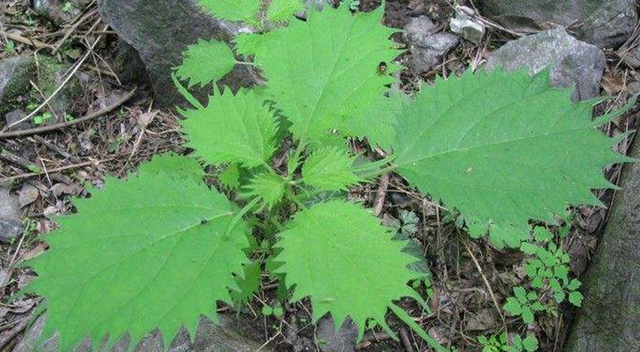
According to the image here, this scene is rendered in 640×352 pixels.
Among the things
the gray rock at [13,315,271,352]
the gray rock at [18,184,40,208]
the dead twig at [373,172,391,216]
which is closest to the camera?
the gray rock at [13,315,271,352]

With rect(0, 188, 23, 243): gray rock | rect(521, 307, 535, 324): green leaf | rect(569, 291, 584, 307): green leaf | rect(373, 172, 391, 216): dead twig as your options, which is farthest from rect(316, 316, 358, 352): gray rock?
rect(0, 188, 23, 243): gray rock

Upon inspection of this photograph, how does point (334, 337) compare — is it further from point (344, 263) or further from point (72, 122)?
point (72, 122)

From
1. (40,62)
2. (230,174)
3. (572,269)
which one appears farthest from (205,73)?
(572,269)

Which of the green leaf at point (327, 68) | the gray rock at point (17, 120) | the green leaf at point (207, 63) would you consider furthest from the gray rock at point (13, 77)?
the green leaf at point (327, 68)

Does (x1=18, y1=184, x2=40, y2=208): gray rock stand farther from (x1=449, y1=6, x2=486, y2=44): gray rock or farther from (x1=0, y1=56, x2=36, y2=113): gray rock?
(x1=449, y1=6, x2=486, y2=44): gray rock

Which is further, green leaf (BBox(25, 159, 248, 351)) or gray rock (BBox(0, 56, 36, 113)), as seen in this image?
gray rock (BBox(0, 56, 36, 113))

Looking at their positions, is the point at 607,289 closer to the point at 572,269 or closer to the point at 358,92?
the point at 572,269

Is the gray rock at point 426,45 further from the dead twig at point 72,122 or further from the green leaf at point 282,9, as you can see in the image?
the dead twig at point 72,122

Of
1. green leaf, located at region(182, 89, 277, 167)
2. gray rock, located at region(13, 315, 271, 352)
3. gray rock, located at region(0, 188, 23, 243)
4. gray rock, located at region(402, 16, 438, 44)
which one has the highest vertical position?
green leaf, located at region(182, 89, 277, 167)
